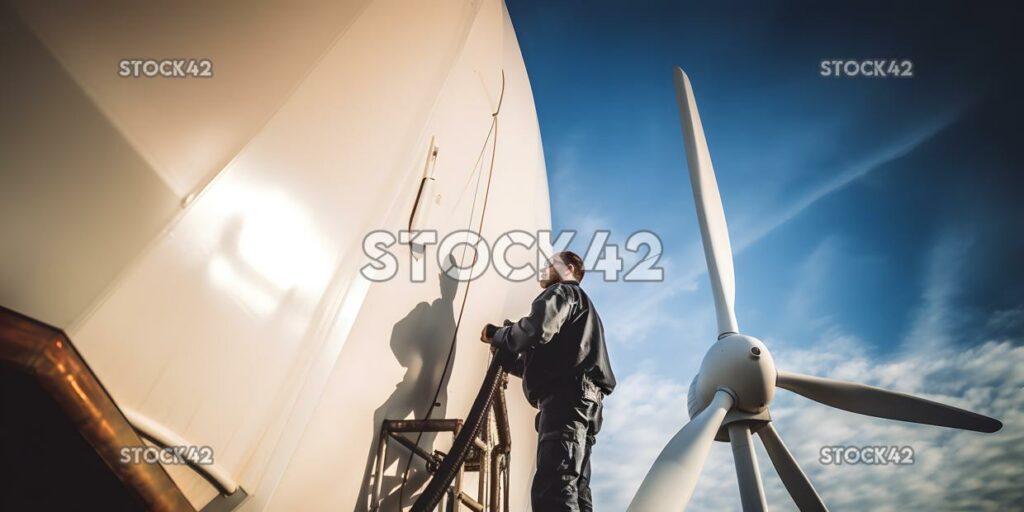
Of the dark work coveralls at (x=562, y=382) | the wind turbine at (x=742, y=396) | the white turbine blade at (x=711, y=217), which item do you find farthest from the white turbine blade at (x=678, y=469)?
the white turbine blade at (x=711, y=217)

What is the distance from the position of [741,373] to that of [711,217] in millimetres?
2029

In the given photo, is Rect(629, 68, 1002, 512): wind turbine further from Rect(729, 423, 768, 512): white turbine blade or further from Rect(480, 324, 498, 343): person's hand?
Rect(480, 324, 498, 343): person's hand

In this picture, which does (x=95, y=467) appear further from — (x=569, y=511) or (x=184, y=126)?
(x=569, y=511)

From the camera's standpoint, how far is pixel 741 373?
491 centimetres

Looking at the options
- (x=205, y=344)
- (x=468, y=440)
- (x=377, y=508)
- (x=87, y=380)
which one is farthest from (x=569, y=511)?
(x=87, y=380)

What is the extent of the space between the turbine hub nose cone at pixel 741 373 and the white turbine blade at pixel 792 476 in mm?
812

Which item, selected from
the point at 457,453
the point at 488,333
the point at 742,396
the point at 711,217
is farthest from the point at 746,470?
the point at 457,453

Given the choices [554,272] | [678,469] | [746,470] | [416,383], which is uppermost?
[554,272]

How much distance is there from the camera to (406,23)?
2695mm

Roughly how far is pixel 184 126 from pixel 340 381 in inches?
51.1

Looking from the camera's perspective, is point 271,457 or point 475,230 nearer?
point 271,457

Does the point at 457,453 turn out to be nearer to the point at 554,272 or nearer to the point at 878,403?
the point at 554,272

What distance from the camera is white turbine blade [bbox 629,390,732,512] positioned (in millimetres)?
3348

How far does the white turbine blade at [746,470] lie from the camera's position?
4445 millimetres
